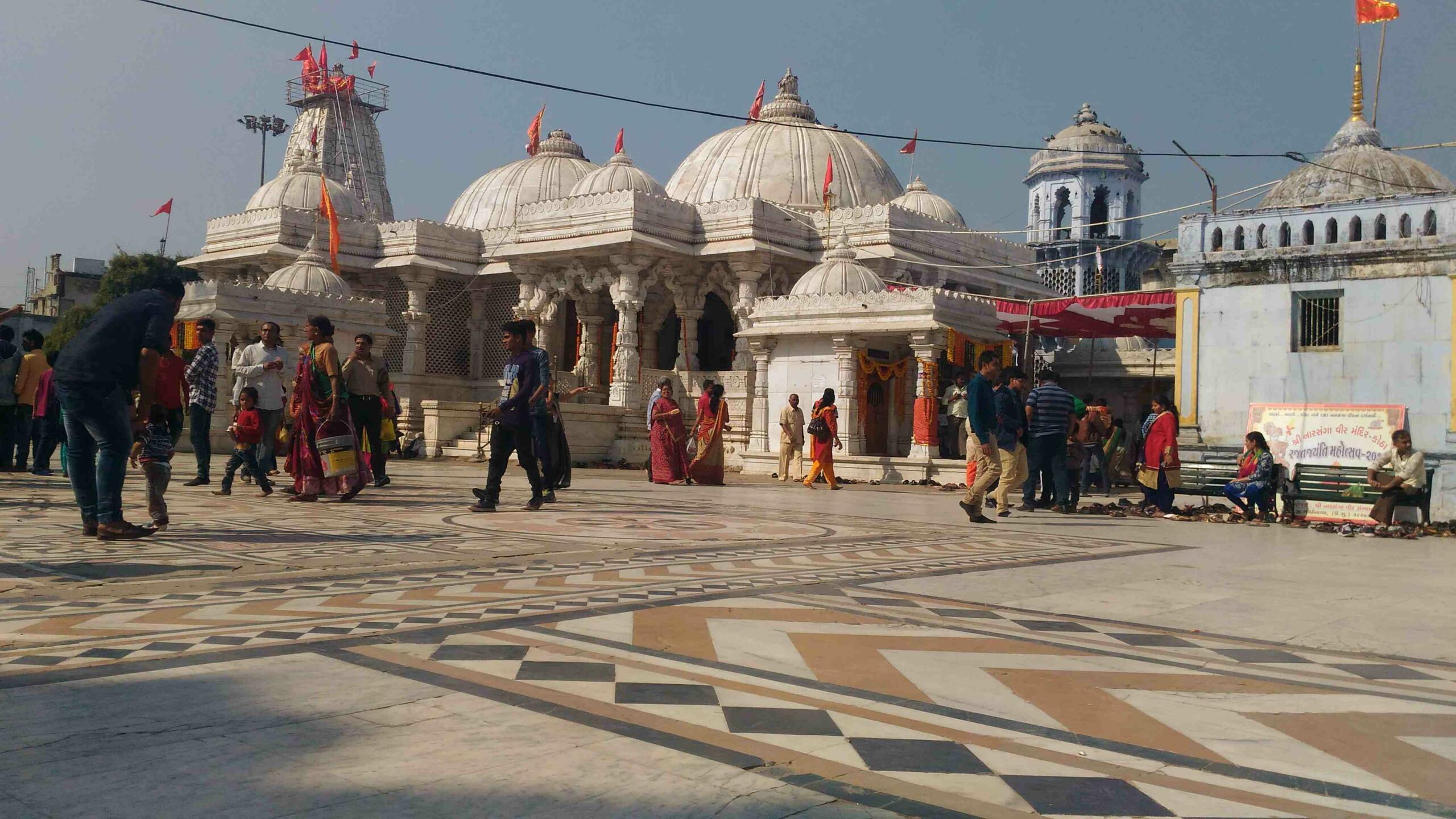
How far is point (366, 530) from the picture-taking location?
7328mm

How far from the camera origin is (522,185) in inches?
1513

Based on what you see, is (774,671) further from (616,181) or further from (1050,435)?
(616,181)

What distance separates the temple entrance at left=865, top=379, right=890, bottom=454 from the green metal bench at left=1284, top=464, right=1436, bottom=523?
9.96 meters

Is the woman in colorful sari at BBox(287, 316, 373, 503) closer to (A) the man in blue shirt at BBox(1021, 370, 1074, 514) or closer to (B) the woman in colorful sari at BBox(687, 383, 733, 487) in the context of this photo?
(B) the woman in colorful sari at BBox(687, 383, 733, 487)

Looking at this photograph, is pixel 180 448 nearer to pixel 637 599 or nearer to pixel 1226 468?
pixel 1226 468

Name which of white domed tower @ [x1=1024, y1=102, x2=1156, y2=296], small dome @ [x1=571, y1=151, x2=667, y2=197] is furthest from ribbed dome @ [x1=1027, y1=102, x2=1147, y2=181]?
small dome @ [x1=571, y1=151, x2=667, y2=197]

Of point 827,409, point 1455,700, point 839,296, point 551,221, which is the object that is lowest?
point 1455,700

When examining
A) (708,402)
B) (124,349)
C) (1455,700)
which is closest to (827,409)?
(708,402)

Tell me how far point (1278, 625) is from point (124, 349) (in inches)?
227

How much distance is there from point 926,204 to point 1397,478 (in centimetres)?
2477

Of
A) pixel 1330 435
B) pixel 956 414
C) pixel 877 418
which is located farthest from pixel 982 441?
pixel 877 418

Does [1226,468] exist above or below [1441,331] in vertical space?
below

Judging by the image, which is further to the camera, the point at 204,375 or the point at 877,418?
the point at 877,418

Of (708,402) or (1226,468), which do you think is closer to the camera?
(1226,468)
